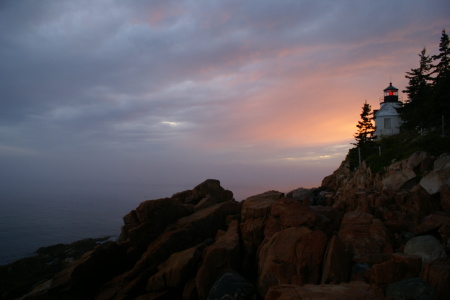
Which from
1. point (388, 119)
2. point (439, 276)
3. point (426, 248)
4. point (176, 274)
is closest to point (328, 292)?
point (439, 276)

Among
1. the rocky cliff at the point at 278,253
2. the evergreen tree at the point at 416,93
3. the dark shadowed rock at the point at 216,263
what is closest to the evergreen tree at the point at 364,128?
the evergreen tree at the point at 416,93

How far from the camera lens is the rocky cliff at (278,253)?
10.5 m

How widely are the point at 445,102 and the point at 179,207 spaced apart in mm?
44397

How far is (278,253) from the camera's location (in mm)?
14875

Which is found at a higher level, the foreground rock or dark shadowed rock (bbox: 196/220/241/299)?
dark shadowed rock (bbox: 196/220/241/299)

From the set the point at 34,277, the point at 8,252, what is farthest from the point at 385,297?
the point at 8,252

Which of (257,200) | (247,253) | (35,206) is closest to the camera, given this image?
(247,253)

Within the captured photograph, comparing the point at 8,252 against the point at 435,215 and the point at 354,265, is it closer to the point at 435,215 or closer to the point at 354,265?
the point at 354,265

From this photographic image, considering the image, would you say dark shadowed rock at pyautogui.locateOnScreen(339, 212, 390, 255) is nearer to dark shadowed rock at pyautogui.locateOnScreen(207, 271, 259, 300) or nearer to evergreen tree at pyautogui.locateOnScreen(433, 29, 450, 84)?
dark shadowed rock at pyautogui.locateOnScreen(207, 271, 259, 300)

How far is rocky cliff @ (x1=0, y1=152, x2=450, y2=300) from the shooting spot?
10.5 meters

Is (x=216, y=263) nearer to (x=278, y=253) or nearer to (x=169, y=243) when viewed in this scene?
(x=278, y=253)

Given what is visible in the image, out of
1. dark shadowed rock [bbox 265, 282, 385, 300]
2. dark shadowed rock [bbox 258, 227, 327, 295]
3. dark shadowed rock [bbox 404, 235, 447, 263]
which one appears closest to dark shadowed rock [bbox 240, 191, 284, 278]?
dark shadowed rock [bbox 258, 227, 327, 295]

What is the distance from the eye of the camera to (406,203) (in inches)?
811

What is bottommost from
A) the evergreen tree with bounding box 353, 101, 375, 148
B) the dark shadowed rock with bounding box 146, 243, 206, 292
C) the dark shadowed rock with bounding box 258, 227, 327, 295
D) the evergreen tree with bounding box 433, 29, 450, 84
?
the dark shadowed rock with bounding box 146, 243, 206, 292
